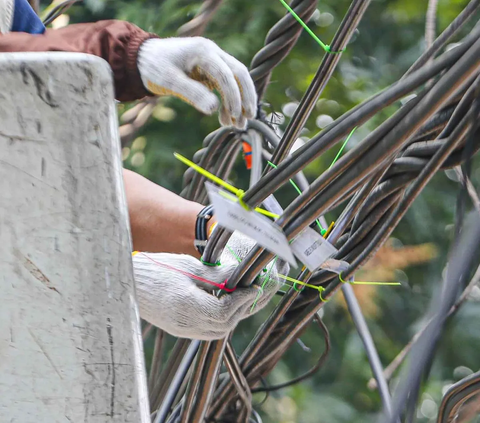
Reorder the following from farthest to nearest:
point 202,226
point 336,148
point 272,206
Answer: point 336,148 < point 202,226 < point 272,206

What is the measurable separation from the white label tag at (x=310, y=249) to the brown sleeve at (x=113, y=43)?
288 mm

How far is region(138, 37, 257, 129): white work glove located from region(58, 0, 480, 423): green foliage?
202 centimetres

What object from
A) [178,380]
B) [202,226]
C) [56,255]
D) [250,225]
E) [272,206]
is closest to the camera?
[56,255]

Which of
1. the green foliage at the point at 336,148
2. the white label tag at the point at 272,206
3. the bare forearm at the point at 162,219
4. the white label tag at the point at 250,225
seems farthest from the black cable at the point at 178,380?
the green foliage at the point at 336,148

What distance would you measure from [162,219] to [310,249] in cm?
32

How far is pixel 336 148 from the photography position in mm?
3252

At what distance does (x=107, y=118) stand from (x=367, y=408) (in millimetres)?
3235

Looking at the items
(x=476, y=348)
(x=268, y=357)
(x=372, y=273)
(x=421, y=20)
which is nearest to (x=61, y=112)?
(x=268, y=357)

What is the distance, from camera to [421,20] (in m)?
3.73

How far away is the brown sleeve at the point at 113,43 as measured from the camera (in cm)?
94

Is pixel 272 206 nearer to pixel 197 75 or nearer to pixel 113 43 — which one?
pixel 197 75

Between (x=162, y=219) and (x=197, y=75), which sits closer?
(x=197, y=75)

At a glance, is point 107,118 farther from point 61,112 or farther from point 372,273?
point 372,273

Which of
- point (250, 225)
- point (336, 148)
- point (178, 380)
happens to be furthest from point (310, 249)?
point (336, 148)
